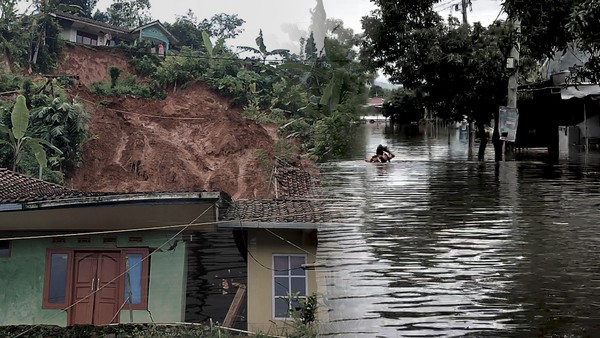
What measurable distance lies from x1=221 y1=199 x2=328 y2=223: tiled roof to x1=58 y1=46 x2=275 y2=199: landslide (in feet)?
39.3

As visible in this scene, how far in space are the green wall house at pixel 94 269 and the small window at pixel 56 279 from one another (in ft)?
0.04

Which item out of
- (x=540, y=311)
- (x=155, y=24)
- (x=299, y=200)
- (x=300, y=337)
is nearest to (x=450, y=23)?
(x=299, y=200)

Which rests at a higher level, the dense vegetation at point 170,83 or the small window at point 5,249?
the dense vegetation at point 170,83

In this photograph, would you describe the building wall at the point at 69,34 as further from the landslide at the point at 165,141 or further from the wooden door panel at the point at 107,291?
the wooden door panel at the point at 107,291

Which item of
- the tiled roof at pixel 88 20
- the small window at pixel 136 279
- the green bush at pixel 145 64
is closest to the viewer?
the small window at pixel 136 279

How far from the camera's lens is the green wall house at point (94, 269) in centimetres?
666

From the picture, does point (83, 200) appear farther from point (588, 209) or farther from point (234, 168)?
point (234, 168)

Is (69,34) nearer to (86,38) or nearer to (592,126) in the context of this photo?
(86,38)

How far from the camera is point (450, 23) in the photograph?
10.1 m

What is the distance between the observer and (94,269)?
279 inches

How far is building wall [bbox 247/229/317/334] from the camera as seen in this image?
20.9 feet

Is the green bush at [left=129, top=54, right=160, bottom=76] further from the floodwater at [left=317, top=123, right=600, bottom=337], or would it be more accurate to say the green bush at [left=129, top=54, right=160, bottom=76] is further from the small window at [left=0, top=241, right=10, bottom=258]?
the floodwater at [left=317, top=123, right=600, bottom=337]

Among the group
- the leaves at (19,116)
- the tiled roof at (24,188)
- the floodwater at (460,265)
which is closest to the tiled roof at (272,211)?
the floodwater at (460,265)

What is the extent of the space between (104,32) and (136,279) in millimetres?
20406
